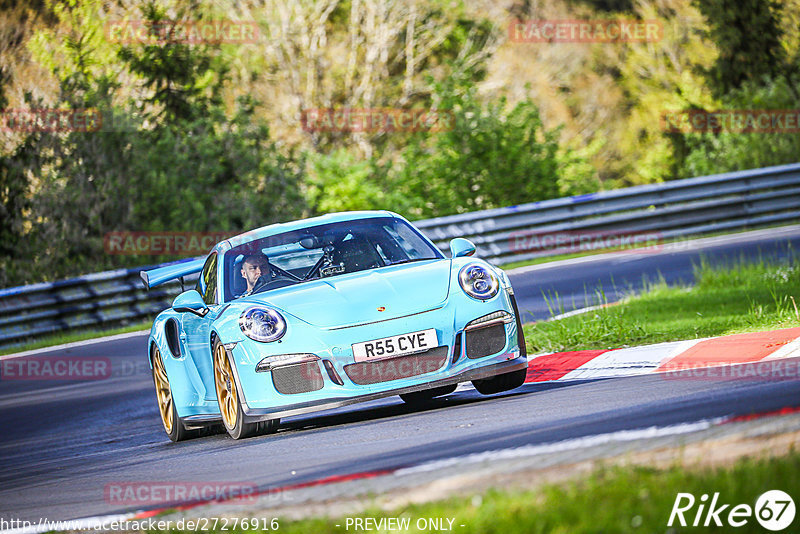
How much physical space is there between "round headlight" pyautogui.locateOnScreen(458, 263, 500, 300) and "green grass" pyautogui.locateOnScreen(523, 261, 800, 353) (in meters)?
1.99

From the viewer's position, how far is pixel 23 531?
5660 mm

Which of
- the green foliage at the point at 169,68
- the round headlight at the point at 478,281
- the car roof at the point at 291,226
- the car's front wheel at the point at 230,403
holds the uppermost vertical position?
the green foliage at the point at 169,68

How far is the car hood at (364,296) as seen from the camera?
7.36 m

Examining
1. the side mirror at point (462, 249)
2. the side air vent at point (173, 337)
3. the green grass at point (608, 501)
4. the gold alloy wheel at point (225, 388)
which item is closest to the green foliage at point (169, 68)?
the side air vent at point (173, 337)

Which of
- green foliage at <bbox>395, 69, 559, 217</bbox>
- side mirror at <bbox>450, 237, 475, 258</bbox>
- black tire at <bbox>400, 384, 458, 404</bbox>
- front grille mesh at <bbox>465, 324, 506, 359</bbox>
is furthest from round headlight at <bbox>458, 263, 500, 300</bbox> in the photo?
green foliage at <bbox>395, 69, 559, 217</bbox>

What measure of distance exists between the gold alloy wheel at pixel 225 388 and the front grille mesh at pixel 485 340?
1448 millimetres

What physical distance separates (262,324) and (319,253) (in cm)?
120

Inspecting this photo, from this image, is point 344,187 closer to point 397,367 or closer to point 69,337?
point 69,337

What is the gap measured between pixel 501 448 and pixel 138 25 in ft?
72.1

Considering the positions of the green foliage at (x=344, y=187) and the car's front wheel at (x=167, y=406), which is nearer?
the car's front wheel at (x=167, y=406)

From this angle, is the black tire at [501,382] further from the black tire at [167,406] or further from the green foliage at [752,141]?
the green foliage at [752,141]

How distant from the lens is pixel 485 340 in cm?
755

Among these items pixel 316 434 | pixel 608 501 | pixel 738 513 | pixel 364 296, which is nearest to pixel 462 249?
pixel 364 296

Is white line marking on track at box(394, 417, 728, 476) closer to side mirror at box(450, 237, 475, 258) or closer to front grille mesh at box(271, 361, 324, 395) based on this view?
front grille mesh at box(271, 361, 324, 395)
